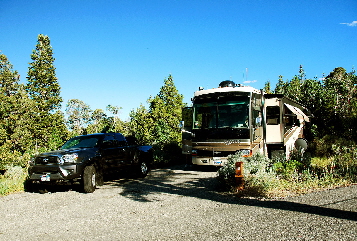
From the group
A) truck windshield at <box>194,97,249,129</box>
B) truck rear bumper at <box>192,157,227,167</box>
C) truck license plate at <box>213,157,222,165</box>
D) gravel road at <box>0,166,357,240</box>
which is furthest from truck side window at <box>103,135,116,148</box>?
truck license plate at <box>213,157,222,165</box>

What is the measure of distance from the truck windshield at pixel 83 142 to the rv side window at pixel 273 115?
7.39 m

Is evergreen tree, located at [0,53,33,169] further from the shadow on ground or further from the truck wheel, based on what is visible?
the truck wheel

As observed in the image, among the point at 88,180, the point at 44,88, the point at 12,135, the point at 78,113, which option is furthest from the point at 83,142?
the point at 78,113

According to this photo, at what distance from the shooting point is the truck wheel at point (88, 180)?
905cm

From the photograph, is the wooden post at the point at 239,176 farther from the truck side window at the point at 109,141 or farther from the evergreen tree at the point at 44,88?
the evergreen tree at the point at 44,88

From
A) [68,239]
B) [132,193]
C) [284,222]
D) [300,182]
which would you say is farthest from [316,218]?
[132,193]

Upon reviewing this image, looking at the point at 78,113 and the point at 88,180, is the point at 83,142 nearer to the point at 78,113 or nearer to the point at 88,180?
the point at 88,180

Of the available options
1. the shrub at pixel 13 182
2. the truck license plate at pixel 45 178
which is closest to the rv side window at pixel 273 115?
the truck license plate at pixel 45 178

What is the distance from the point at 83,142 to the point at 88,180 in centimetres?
178

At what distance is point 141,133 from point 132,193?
10.9 metres

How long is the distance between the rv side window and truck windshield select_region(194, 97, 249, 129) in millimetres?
2137

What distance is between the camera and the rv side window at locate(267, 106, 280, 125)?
13.2 metres

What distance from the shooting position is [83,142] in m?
10.4

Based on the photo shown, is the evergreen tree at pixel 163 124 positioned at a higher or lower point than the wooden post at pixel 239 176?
higher
